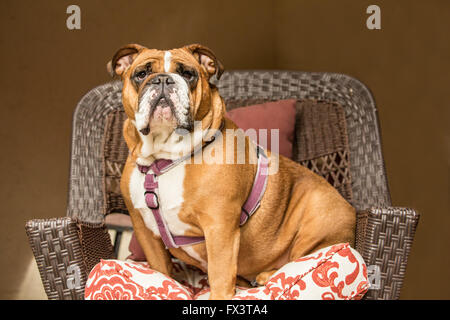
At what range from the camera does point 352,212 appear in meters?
1.94

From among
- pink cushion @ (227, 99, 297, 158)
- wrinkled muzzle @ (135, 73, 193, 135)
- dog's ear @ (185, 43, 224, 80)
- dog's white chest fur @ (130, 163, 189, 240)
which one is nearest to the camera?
wrinkled muzzle @ (135, 73, 193, 135)

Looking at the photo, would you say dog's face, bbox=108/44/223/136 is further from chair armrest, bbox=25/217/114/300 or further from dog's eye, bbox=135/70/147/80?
chair armrest, bbox=25/217/114/300

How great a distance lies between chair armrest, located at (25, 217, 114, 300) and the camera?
67.8 inches

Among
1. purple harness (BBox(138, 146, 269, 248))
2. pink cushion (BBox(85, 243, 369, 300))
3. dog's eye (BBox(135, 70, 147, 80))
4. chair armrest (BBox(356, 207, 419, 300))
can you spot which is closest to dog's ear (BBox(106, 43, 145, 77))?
dog's eye (BBox(135, 70, 147, 80))

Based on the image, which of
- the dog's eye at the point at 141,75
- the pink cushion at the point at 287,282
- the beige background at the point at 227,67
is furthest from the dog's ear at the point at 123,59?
the beige background at the point at 227,67

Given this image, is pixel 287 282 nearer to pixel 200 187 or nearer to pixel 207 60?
pixel 200 187

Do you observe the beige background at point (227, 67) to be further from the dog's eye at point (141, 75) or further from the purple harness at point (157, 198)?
the dog's eye at point (141, 75)

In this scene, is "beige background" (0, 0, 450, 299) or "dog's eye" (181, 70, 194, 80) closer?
"dog's eye" (181, 70, 194, 80)

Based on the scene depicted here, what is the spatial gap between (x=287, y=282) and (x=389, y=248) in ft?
1.22

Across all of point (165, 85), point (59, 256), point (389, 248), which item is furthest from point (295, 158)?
point (59, 256)

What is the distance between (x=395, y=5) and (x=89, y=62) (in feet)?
5.16

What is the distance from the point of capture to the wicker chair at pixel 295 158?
1.72m
